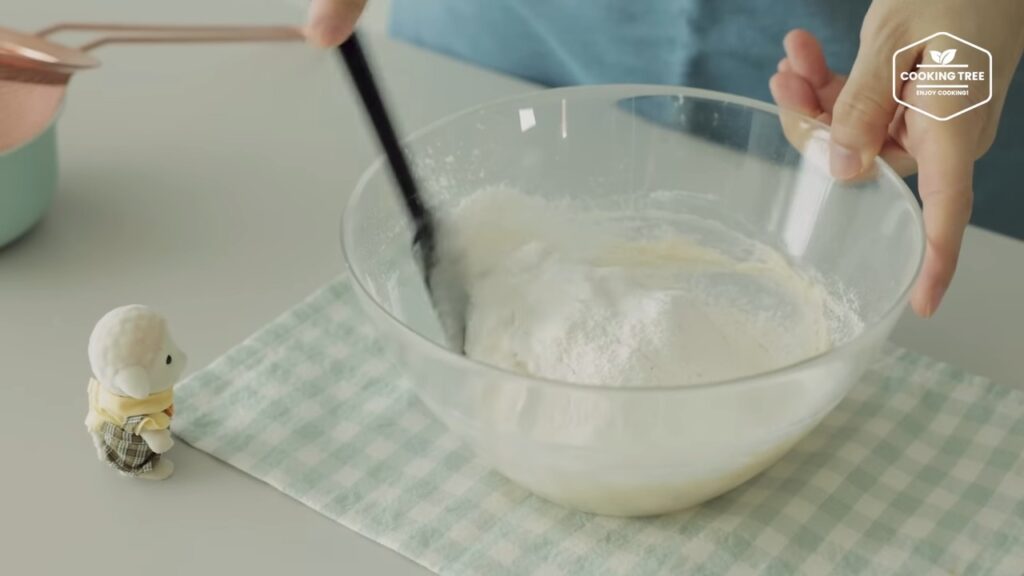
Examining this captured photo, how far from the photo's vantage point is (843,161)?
771 mm

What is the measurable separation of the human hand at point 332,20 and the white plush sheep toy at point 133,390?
0.63ft

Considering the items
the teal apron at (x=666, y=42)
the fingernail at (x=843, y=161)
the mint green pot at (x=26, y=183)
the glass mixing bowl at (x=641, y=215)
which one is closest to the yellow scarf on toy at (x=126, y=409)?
the glass mixing bowl at (x=641, y=215)

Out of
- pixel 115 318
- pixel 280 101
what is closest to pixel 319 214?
pixel 280 101

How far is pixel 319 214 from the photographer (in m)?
0.97

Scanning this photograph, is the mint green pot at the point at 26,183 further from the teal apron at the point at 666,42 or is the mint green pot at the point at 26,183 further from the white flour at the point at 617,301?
the teal apron at the point at 666,42

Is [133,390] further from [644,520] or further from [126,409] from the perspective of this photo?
[644,520]

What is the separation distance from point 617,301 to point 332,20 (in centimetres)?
25

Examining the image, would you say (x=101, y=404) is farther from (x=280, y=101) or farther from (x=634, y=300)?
(x=280, y=101)

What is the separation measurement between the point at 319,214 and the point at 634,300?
336 mm

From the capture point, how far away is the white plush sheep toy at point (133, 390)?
2.20 feet

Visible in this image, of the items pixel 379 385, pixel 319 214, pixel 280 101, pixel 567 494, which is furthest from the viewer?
pixel 280 101

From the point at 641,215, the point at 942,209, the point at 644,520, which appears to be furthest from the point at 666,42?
the point at 644,520

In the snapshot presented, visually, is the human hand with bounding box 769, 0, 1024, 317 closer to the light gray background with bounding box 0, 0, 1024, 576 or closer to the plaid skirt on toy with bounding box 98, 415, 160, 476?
the light gray background with bounding box 0, 0, 1024, 576

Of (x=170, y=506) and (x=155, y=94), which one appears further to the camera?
(x=155, y=94)
